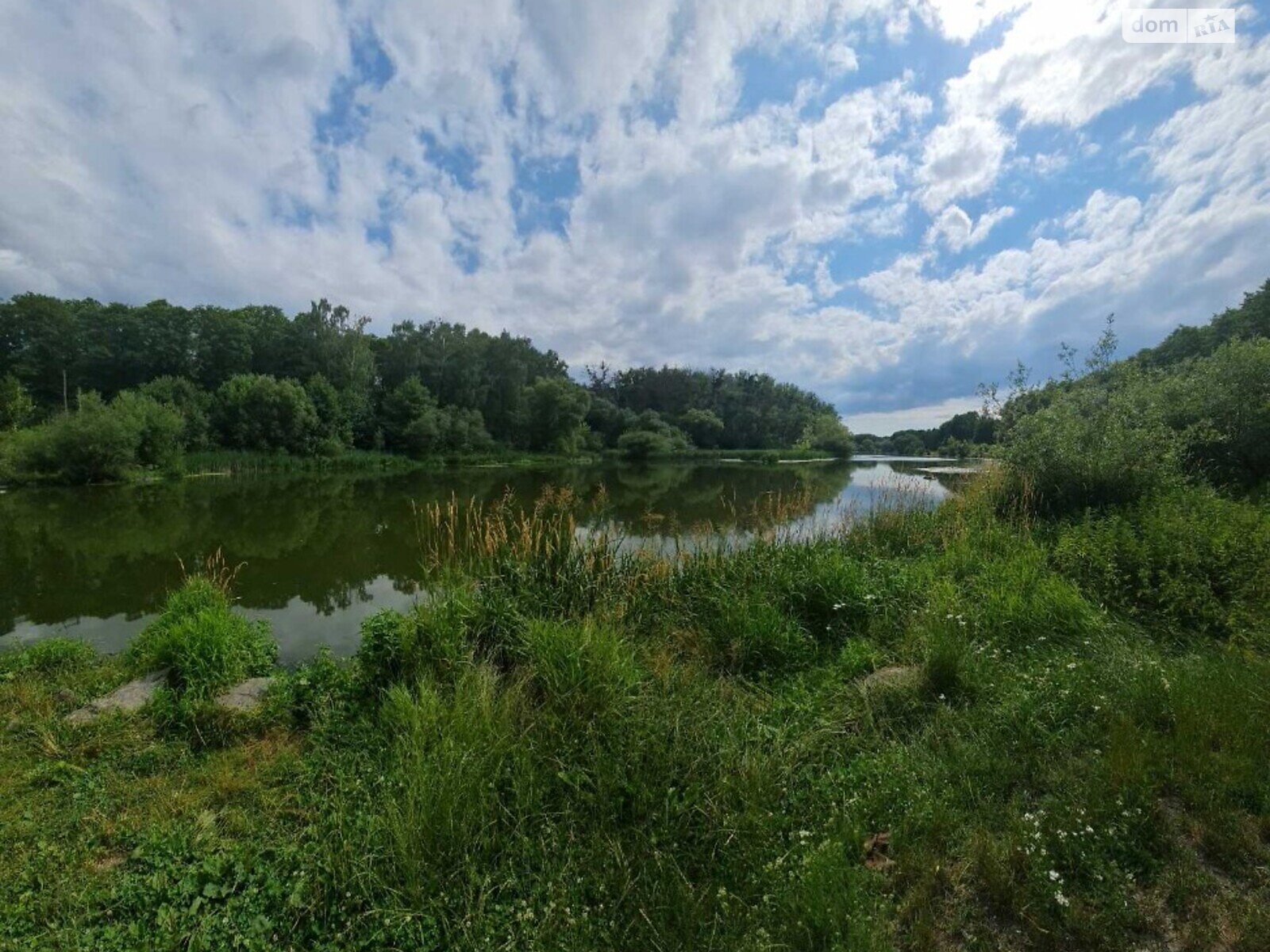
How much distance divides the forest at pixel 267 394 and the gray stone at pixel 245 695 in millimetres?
33941

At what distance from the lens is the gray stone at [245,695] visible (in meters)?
4.81

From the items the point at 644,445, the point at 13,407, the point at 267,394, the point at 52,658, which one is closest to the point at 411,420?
the point at 267,394

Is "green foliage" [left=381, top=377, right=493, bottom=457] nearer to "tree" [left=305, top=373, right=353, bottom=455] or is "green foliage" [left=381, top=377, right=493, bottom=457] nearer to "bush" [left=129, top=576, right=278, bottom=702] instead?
"tree" [left=305, top=373, right=353, bottom=455]

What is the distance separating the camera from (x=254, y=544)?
14.3m

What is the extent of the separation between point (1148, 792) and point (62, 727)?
24.8ft

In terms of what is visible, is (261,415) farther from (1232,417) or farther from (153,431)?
(1232,417)

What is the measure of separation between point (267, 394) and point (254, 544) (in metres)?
38.1

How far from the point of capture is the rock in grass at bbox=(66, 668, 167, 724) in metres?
4.63

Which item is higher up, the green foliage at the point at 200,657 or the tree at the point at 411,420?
the tree at the point at 411,420

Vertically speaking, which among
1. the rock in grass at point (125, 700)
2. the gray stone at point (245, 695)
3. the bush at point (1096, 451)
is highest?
the bush at point (1096, 451)

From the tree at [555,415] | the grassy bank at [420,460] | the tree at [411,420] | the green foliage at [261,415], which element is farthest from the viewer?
the tree at [555,415]

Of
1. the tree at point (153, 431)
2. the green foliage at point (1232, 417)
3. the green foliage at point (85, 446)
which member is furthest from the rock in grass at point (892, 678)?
the tree at point (153, 431)

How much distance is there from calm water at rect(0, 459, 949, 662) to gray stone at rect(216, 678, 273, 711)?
4.64ft

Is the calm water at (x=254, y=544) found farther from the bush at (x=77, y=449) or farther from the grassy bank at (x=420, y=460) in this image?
the grassy bank at (x=420, y=460)
